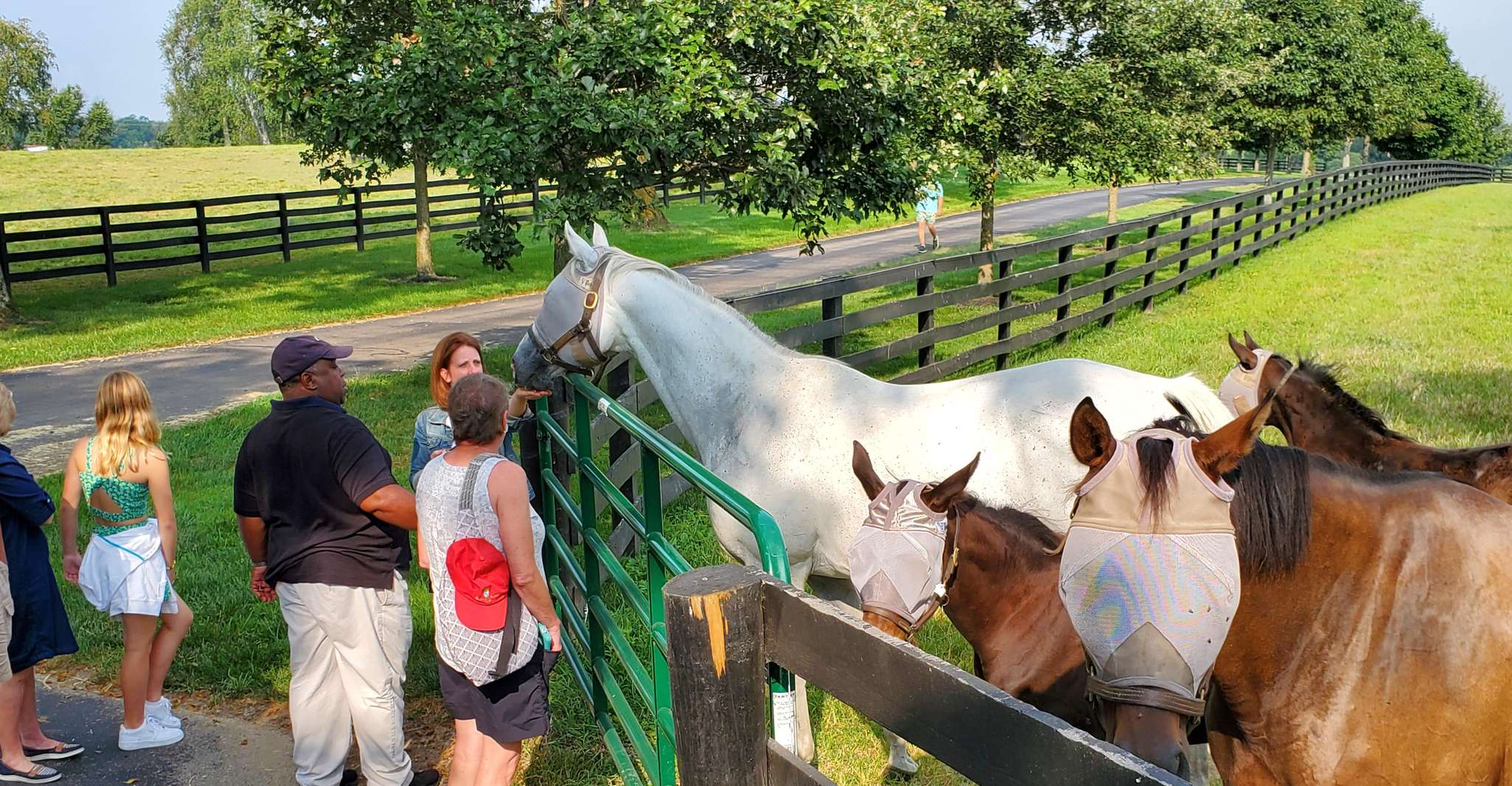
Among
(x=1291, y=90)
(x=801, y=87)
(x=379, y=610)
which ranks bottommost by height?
(x=379, y=610)

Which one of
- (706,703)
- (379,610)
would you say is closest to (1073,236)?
(379,610)

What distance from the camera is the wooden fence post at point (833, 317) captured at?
23.7ft

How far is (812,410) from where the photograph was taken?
4.29m

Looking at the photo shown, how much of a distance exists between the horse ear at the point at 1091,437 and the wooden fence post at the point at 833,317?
4901 millimetres

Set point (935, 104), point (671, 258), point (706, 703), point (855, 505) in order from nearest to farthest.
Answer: point (706, 703) < point (855, 505) < point (935, 104) < point (671, 258)

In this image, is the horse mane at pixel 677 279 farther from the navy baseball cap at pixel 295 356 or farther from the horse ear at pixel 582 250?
the navy baseball cap at pixel 295 356

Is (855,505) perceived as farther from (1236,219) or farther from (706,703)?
(1236,219)

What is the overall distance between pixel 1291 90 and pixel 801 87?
2781 cm

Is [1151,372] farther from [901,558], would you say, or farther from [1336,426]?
[901,558]

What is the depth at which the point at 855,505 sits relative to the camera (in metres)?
4.10

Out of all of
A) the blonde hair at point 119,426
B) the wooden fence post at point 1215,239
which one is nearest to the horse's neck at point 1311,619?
the blonde hair at point 119,426

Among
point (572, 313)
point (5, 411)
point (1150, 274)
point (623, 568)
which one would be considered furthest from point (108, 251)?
point (623, 568)

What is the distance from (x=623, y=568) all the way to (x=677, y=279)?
1.43m

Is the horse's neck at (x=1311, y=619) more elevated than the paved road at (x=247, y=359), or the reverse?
the horse's neck at (x=1311, y=619)
